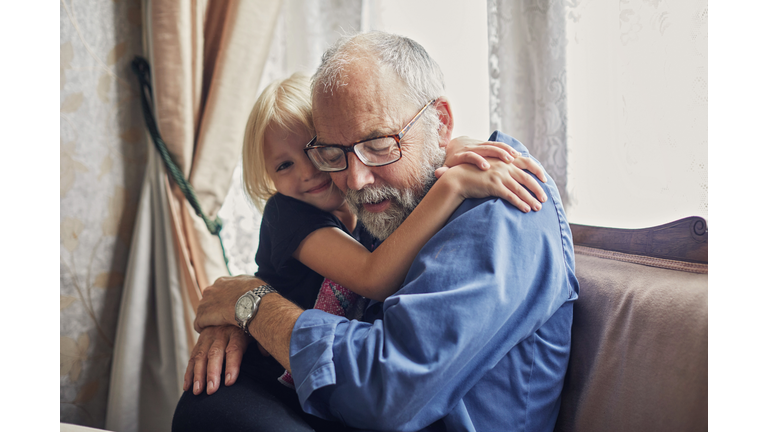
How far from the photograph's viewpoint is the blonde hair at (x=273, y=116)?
4.30 ft

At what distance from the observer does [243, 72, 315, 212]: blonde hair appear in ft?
4.30

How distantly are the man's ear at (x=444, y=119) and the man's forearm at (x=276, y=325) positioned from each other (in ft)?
2.02

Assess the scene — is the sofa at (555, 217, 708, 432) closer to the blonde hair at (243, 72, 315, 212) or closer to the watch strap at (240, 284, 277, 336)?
the watch strap at (240, 284, 277, 336)

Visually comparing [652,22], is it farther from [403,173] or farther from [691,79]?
[403,173]

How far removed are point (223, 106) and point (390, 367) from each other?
163 centimetres

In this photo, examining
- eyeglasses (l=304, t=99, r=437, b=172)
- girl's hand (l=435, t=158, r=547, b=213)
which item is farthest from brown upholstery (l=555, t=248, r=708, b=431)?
eyeglasses (l=304, t=99, r=437, b=172)

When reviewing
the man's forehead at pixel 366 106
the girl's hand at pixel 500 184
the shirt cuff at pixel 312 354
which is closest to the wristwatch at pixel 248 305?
the shirt cuff at pixel 312 354

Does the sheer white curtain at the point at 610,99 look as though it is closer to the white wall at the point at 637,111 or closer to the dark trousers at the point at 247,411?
the white wall at the point at 637,111

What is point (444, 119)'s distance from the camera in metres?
1.22

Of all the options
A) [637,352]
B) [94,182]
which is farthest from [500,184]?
[94,182]

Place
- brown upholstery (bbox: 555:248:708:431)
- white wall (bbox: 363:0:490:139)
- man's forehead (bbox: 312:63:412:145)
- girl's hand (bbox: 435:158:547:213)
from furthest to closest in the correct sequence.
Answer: white wall (bbox: 363:0:490:139) → man's forehead (bbox: 312:63:412:145) → girl's hand (bbox: 435:158:547:213) → brown upholstery (bbox: 555:248:708:431)

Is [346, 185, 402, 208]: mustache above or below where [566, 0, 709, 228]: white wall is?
below

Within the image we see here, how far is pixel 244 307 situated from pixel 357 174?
19.2 inches

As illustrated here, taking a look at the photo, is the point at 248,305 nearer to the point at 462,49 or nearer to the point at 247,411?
the point at 247,411
